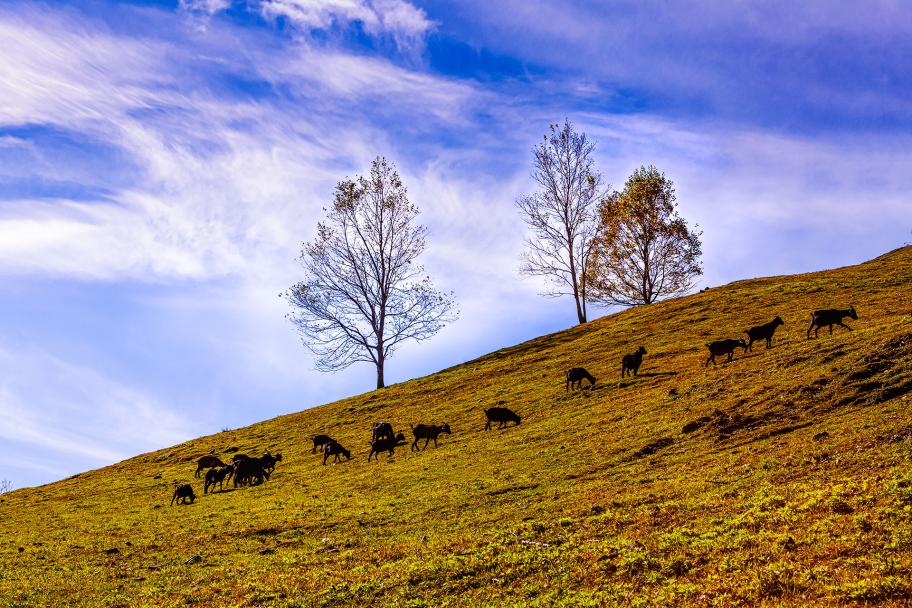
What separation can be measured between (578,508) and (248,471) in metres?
22.0

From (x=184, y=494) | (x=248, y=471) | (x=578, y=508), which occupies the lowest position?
(x=578, y=508)

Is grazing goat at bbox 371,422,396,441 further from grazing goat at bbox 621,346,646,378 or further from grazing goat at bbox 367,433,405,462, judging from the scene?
grazing goat at bbox 621,346,646,378

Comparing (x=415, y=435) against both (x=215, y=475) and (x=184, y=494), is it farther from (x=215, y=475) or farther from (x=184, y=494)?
(x=184, y=494)

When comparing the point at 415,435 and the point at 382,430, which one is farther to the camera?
the point at 382,430

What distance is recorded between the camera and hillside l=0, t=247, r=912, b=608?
12992mm

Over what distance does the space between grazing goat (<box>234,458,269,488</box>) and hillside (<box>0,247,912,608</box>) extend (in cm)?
108

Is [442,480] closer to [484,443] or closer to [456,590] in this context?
[484,443]

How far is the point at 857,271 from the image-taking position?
59.3 metres

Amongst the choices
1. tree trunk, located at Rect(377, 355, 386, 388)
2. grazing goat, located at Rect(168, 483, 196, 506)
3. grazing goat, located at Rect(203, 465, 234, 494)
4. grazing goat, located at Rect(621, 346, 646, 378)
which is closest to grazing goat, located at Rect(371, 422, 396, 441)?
grazing goat, located at Rect(203, 465, 234, 494)

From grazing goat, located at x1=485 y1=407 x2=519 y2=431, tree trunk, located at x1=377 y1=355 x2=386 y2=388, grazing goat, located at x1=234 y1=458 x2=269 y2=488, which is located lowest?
grazing goat, located at x1=234 y1=458 x2=269 y2=488

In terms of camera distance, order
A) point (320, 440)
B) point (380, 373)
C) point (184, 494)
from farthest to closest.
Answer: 1. point (380, 373)
2. point (320, 440)
3. point (184, 494)

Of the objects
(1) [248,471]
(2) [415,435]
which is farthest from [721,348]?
(1) [248,471]

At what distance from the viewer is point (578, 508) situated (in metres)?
19.2

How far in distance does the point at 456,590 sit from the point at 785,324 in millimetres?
36260
